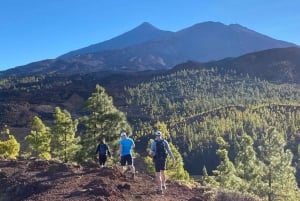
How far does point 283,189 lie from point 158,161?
24.6 m

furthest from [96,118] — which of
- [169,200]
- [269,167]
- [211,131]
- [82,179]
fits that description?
[211,131]

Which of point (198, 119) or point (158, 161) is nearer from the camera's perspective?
point (158, 161)

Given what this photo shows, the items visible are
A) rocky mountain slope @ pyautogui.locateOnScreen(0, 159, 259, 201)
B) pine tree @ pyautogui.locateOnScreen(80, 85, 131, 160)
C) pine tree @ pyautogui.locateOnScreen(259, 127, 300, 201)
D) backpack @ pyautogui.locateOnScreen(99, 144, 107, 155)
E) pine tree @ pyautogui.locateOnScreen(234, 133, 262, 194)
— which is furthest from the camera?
pine tree @ pyautogui.locateOnScreen(234, 133, 262, 194)

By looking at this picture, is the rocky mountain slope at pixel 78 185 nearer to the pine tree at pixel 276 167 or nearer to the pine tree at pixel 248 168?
the pine tree at pixel 276 167

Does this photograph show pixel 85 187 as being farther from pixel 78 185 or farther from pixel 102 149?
pixel 102 149

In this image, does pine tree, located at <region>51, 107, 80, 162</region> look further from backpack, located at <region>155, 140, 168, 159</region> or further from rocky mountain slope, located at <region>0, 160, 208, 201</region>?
backpack, located at <region>155, 140, 168, 159</region>

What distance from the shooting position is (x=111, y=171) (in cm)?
1900

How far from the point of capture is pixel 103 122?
120ft

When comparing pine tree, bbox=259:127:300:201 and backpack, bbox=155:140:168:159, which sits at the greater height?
backpack, bbox=155:140:168:159

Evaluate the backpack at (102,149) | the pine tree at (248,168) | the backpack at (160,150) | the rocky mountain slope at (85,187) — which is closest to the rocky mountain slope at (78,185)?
the rocky mountain slope at (85,187)

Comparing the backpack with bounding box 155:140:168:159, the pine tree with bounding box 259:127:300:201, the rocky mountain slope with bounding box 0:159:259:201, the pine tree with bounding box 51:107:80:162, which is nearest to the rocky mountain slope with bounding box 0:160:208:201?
the rocky mountain slope with bounding box 0:159:259:201

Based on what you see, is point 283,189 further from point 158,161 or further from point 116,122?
point 158,161

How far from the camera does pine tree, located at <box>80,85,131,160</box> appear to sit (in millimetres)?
36125

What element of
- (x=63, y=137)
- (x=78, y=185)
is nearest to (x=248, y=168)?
(x=63, y=137)
